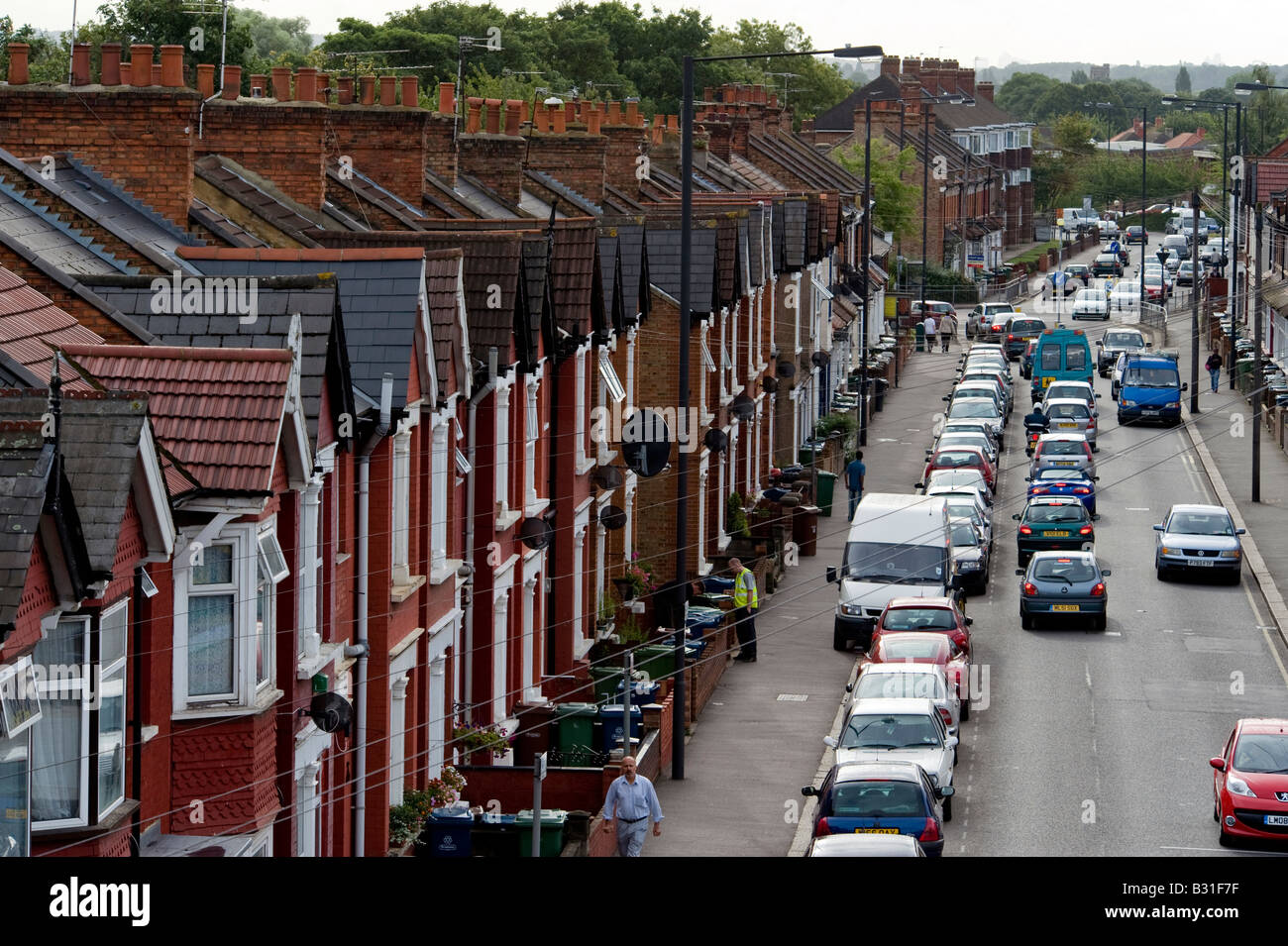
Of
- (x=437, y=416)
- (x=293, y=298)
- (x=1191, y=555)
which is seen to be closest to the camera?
(x=293, y=298)

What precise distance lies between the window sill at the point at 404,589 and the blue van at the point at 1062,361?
189ft

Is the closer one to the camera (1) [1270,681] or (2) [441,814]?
(2) [441,814]

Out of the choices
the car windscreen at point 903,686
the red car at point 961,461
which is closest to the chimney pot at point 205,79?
the car windscreen at point 903,686

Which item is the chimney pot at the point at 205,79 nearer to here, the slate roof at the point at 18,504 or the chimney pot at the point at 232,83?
the chimney pot at the point at 232,83

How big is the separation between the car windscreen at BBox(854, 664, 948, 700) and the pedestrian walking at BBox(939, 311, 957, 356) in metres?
64.0

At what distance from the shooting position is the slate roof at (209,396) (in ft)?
48.9

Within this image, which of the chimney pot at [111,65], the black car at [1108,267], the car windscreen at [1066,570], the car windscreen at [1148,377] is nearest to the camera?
the chimney pot at [111,65]

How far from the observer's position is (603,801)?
25.1m

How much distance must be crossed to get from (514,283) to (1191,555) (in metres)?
23.3

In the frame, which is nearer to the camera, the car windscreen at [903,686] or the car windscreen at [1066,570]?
the car windscreen at [903,686]

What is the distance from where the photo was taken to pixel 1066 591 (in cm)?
3959

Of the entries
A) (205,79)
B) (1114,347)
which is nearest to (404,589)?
(205,79)
